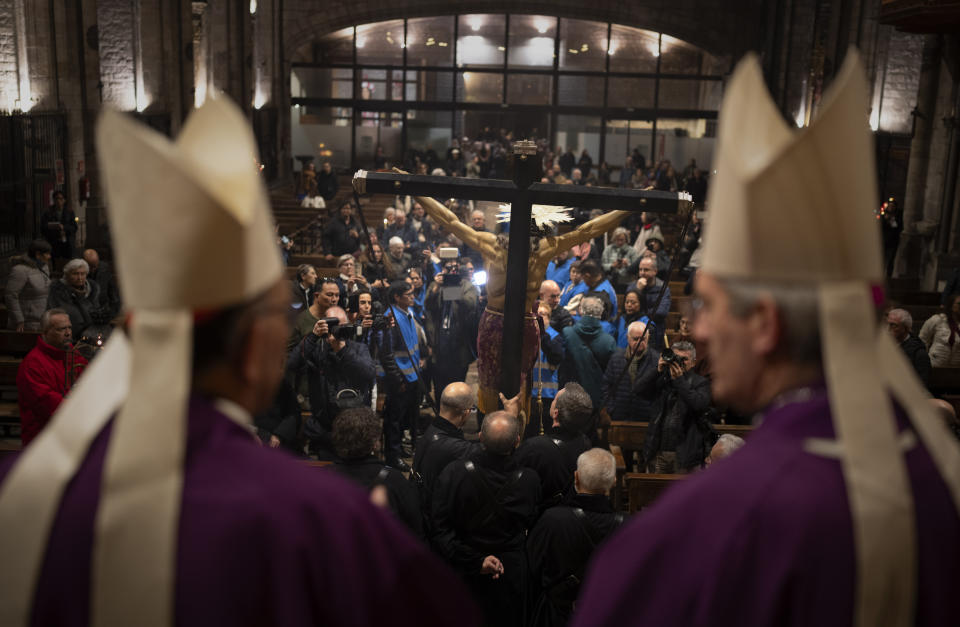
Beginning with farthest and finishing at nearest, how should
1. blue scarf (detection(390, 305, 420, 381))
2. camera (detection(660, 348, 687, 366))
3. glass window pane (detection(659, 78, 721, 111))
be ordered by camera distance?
glass window pane (detection(659, 78, 721, 111)) → blue scarf (detection(390, 305, 420, 381)) → camera (detection(660, 348, 687, 366))

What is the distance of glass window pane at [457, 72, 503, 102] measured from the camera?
90.3 feet

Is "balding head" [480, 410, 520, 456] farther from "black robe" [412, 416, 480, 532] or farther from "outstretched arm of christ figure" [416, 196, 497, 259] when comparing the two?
"outstretched arm of christ figure" [416, 196, 497, 259]

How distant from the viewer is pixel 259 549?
143cm

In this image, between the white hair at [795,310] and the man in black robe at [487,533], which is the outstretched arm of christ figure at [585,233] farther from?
the white hair at [795,310]

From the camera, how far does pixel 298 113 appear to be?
2717 cm

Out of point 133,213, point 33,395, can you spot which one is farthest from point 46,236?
point 133,213

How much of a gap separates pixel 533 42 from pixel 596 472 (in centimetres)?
2493

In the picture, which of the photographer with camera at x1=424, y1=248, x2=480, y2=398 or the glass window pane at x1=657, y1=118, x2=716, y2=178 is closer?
the photographer with camera at x1=424, y1=248, x2=480, y2=398

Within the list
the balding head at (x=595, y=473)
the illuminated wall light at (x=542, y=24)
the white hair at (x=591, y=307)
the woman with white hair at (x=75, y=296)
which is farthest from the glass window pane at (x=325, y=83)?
the balding head at (x=595, y=473)

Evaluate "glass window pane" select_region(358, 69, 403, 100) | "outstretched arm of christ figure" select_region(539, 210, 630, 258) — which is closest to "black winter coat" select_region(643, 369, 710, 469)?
"outstretched arm of christ figure" select_region(539, 210, 630, 258)

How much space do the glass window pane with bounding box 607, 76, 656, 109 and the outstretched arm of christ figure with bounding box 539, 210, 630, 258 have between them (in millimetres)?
21706

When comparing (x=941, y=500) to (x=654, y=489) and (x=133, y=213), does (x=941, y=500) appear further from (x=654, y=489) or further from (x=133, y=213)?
(x=654, y=489)

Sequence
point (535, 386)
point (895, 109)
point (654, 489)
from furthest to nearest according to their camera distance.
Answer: point (895, 109)
point (535, 386)
point (654, 489)

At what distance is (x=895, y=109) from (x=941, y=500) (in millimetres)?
21742
